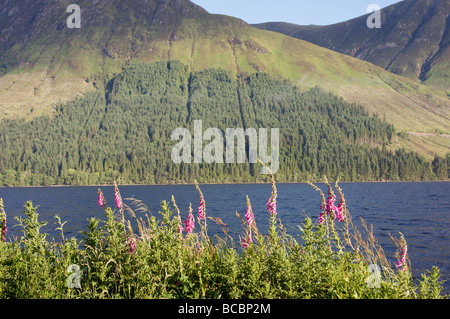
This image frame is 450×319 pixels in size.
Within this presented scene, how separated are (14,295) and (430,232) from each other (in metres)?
57.5

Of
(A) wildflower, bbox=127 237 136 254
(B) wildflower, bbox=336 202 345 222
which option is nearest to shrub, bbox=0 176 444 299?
(A) wildflower, bbox=127 237 136 254

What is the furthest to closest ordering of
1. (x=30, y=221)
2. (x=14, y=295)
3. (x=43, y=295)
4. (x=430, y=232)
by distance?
(x=430, y=232) → (x=30, y=221) → (x=14, y=295) → (x=43, y=295)

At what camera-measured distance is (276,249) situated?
23.0 feet

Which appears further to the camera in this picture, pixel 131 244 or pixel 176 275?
pixel 131 244

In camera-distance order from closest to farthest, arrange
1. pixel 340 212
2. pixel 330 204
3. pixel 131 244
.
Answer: pixel 131 244
pixel 330 204
pixel 340 212

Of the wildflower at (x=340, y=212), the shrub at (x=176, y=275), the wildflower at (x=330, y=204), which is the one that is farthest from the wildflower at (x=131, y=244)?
the wildflower at (x=340, y=212)

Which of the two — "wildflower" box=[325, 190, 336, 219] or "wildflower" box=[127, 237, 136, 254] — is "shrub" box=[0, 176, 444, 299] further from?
"wildflower" box=[325, 190, 336, 219]

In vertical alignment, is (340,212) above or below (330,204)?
below

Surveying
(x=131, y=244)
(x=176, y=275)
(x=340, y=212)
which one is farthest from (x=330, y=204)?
(x=131, y=244)

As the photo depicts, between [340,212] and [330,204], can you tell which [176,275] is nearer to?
[330,204]

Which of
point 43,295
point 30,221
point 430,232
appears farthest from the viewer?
point 430,232
